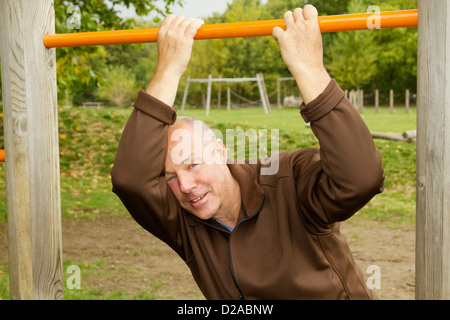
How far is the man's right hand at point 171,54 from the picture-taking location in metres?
1.66

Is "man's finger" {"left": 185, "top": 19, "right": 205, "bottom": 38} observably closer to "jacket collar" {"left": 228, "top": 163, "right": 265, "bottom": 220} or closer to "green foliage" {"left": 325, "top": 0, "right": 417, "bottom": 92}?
"jacket collar" {"left": 228, "top": 163, "right": 265, "bottom": 220}

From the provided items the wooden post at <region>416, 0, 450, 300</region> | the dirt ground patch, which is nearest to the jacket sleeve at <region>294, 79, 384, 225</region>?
the wooden post at <region>416, 0, 450, 300</region>

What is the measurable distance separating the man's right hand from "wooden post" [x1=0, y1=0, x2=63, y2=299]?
0.45 metres

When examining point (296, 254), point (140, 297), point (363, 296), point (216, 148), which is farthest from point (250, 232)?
point (140, 297)

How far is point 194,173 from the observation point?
1.85 m

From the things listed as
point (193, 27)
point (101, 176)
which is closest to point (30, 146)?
point (193, 27)

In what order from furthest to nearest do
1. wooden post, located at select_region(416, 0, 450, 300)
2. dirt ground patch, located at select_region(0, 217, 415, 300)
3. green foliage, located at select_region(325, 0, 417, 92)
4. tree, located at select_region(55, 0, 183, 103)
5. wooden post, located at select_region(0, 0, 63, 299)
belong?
green foliage, located at select_region(325, 0, 417, 92)
tree, located at select_region(55, 0, 183, 103)
dirt ground patch, located at select_region(0, 217, 415, 300)
wooden post, located at select_region(0, 0, 63, 299)
wooden post, located at select_region(416, 0, 450, 300)

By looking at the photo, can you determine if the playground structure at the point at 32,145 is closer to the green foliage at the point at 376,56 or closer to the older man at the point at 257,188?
the older man at the point at 257,188

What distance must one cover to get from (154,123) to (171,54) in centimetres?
24

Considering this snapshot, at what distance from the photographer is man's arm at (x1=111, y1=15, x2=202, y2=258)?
5.40 feet

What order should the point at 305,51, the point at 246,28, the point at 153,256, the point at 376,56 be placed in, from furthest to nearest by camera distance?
1. the point at 376,56
2. the point at 153,256
3. the point at 246,28
4. the point at 305,51

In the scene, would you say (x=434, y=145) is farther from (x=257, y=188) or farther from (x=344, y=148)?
(x=257, y=188)

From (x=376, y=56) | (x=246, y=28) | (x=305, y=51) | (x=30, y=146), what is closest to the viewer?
(x=305, y=51)
